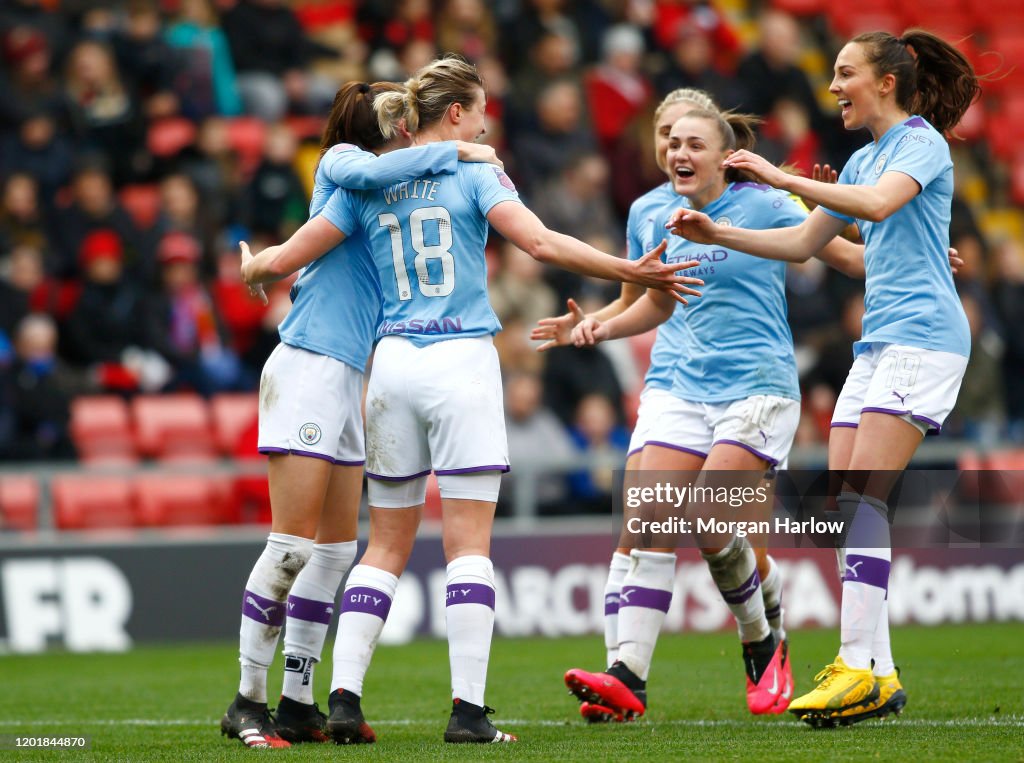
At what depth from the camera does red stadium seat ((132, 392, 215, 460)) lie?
11211 mm

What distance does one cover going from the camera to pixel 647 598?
642 cm

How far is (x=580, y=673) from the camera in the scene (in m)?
6.09

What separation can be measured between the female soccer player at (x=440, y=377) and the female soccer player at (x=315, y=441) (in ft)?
0.47

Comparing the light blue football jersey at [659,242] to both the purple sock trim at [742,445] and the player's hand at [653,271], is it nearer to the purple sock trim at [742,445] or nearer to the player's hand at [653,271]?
the purple sock trim at [742,445]

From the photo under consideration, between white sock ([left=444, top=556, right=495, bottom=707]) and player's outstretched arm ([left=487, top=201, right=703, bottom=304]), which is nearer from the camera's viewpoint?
player's outstretched arm ([left=487, top=201, right=703, bottom=304])

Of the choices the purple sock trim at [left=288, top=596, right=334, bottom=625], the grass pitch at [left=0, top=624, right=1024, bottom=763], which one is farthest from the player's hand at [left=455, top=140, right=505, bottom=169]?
the grass pitch at [left=0, top=624, right=1024, bottom=763]

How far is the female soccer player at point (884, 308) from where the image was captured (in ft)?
18.7

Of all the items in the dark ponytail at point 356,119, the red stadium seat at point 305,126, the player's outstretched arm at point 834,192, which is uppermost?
the red stadium seat at point 305,126

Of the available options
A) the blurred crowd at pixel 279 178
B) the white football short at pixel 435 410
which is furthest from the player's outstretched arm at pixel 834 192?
the blurred crowd at pixel 279 178

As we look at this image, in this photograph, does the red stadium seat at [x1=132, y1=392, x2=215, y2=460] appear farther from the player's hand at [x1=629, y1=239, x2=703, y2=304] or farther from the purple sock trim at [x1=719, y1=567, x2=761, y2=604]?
the player's hand at [x1=629, y1=239, x2=703, y2=304]

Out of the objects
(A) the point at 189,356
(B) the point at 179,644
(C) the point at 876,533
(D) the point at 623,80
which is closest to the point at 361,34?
(D) the point at 623,80

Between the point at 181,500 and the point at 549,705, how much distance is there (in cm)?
470

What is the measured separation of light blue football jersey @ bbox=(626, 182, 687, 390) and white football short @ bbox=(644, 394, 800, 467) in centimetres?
22

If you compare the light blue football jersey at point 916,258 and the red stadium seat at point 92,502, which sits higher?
the light blue football jersey at point 916,258
